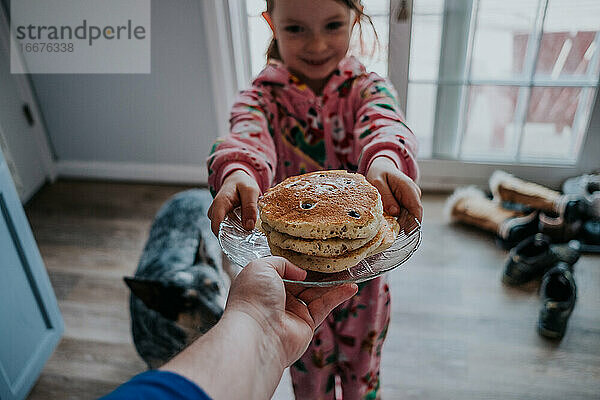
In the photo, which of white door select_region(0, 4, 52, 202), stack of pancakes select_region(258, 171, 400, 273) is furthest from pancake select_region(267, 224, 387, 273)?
white door select_region(0, 4, 52, 202)

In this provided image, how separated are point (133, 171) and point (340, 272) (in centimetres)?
190

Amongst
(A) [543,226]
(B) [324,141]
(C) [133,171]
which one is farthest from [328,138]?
(C) [133,171]

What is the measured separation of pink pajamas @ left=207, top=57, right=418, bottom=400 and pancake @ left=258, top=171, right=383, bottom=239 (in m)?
0.15

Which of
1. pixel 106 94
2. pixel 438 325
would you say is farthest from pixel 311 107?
pixel 106 94

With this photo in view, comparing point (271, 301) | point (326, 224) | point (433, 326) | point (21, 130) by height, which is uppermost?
point (326, 224)

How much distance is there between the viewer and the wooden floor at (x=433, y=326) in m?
1.43

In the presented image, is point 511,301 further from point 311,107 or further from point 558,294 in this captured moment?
point 311,107

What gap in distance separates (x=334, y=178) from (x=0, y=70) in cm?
183

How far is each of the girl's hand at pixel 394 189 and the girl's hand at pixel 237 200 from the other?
0.22m

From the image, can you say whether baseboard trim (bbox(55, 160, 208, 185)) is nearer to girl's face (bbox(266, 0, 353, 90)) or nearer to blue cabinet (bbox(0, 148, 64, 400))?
blue cabinet (bbox(0, 148, 64, 400))

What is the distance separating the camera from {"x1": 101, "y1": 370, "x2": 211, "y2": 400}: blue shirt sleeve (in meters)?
0.52

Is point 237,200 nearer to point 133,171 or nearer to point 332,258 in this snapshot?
point 332,258

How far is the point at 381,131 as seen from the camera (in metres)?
0.95

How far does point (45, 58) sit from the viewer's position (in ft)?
6.98
